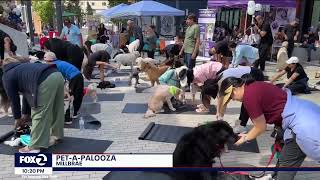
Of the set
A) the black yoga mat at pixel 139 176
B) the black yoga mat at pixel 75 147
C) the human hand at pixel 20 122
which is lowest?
the black yoga mat at pixel 75 147

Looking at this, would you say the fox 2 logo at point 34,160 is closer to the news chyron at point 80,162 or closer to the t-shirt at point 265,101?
the news chyron at point 80,162

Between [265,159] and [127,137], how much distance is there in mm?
2110

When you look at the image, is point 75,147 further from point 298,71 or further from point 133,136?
point 298,71

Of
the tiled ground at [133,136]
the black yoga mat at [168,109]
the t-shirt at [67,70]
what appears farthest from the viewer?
the black yoga mat at [168,109]

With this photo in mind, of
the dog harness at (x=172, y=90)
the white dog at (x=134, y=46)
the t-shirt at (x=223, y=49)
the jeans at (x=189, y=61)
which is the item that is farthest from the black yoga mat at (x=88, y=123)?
the white dog at (x=134, y=46)

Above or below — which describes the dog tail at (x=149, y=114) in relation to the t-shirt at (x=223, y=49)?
below

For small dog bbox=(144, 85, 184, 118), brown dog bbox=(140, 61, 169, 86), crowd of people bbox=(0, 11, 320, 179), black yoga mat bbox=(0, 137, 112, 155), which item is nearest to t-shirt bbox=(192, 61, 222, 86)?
crowd of people bbox=(0, 11, 320, 179)

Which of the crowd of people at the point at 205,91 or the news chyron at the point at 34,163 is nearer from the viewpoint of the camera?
the news chyron at the point at 34,163

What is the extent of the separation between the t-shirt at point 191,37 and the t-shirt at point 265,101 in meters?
5.74

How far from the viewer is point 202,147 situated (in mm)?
3201

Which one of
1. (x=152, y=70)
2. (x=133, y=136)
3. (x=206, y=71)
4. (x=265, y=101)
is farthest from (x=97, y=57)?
(x=265, y=101)

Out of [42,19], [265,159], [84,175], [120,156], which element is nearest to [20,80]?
[84,175]

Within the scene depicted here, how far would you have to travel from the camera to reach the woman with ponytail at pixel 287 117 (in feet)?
9.55

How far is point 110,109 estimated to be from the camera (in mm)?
7293
